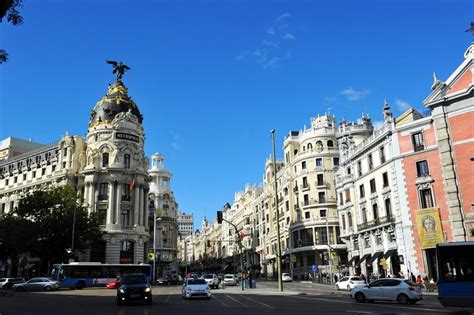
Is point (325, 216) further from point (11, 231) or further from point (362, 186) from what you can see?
point (11, 231)

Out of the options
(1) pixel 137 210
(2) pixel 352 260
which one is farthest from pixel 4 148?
(2) pixel 352 260

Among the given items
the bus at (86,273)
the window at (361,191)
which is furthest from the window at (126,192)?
the window at (361,191)

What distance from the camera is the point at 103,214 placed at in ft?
218

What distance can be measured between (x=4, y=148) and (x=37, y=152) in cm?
1935

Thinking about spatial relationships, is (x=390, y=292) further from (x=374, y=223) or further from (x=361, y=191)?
(x=361, y=191)

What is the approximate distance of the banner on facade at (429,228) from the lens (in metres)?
38.5

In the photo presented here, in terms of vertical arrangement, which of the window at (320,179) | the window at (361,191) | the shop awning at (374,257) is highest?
the window at (320,179)

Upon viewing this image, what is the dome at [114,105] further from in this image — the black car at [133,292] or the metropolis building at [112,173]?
the black car at [133,292]

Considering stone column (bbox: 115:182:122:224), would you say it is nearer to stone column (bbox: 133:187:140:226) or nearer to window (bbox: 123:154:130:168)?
stone column (bbox: 133:187:140:226)

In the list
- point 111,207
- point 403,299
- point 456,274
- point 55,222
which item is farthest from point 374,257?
point 111,207

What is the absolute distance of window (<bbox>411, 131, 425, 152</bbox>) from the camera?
41.8 metres

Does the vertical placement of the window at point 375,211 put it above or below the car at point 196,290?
above

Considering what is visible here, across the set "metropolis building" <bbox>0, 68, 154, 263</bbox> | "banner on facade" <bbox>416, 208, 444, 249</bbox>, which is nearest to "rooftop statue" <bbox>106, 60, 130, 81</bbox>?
"metropolis building" <bbox>0, 68, 154, 263</bbox>

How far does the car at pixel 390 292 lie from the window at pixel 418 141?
813 inches
